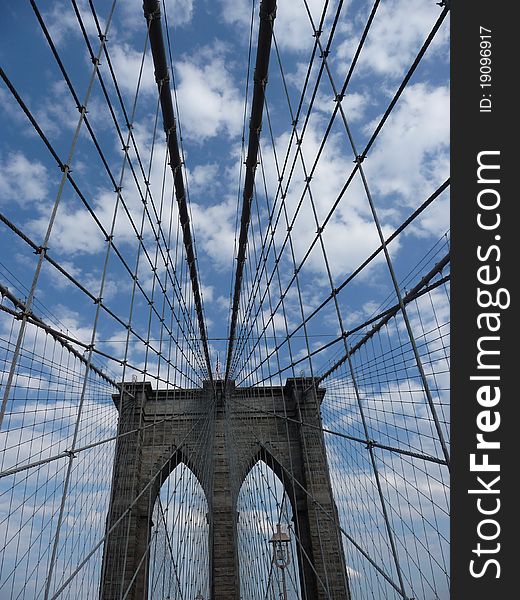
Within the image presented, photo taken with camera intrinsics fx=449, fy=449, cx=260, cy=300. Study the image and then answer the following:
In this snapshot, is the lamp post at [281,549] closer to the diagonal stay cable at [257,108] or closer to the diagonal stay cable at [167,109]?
the diagonal stay cable at [257,108]

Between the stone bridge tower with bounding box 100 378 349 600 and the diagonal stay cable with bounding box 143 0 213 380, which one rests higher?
the diagonal stay cable with bounding box 143 0 213 380

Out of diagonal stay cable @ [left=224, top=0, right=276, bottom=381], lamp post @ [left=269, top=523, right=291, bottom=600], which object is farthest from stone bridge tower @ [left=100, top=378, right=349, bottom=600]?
diagonal stay cable @ [left=224, top=0, right=276, bottom=381]

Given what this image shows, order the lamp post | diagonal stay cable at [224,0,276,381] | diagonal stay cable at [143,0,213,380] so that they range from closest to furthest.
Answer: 1. diagonal stay cable at [224,0,276,381]
2. diagonal stay cable at [143,0,213,380]
3. the lamp post

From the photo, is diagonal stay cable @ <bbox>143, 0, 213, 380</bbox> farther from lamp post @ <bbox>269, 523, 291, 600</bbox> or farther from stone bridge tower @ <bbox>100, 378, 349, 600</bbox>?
lamp post @ <bbox>269, 523, 291, 600</bbox>

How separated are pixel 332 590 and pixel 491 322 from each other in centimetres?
1378

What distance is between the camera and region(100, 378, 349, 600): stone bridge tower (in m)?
13.0

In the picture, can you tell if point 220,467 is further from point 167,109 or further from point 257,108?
point 257,108

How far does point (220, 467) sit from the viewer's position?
1543 centimetres

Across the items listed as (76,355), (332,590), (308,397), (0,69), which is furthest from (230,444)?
(0,69)

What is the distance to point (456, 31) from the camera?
5.68ft

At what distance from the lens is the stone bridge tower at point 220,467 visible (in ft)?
42.7

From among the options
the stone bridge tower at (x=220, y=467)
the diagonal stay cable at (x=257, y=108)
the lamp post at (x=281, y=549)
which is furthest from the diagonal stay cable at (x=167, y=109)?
the lamp post at (x=281, y=549)

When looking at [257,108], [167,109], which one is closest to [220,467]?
[167,109]

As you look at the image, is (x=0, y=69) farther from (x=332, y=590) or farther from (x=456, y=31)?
(x=332, y=590)
